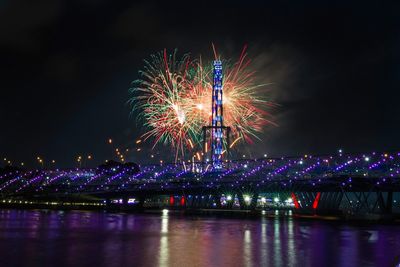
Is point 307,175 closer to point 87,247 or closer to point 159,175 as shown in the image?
point 159,175

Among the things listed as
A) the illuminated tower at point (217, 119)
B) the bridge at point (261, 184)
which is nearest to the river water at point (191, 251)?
the bridge at point (261, 184)

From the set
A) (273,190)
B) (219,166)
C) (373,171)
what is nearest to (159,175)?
(219,166)

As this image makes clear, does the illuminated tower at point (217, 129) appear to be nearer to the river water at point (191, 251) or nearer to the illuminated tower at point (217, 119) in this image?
the illuminated tower at point (217, 119)

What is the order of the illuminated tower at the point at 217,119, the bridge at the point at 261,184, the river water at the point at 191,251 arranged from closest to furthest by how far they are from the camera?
the river water at the point at 191,251 < the bridge at the point at 261,184 < the illuminated tower at the point at 217,119

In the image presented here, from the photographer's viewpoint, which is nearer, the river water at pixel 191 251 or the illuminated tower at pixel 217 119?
the river water at pixel 191 251

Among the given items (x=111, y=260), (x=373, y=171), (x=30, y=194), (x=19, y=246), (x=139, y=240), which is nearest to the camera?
(x=111, y=260)

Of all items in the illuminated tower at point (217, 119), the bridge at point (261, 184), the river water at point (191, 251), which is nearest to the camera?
the river water at point (191, 251)

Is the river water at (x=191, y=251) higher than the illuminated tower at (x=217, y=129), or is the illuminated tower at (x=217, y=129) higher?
the illuminated tower at (x=217, y=129)
